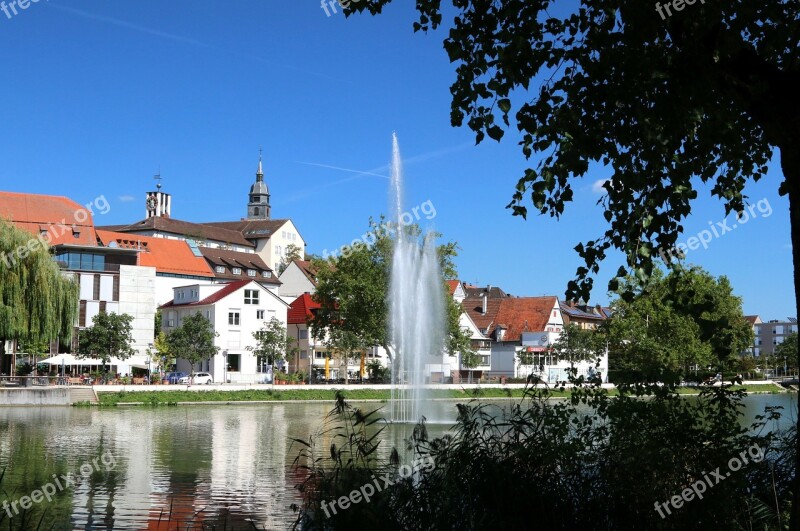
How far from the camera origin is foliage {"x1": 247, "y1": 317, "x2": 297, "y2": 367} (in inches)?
Result: 2881

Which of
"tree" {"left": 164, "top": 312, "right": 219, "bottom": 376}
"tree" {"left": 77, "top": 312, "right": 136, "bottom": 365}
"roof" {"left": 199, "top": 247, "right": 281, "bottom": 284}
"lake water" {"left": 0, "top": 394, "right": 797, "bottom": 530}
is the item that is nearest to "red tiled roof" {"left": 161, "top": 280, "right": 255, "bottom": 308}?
"tree" {"left": 164, "top": 312, "right": 219, "bottom": 376}

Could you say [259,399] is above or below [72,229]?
below

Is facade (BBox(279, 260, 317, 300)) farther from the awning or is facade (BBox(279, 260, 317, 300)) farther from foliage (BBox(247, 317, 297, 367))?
the awning

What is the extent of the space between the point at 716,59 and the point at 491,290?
425 feet

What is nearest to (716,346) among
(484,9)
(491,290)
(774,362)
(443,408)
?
(484,9)

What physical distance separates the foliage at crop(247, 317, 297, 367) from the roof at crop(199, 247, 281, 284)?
122ft

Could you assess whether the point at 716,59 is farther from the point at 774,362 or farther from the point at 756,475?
the point at 774,362

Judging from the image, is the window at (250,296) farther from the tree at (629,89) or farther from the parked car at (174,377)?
the tree at (629,89)

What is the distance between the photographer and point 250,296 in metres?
78.8

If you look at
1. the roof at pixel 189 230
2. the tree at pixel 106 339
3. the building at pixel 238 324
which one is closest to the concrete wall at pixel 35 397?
the tree at pixel 106 339

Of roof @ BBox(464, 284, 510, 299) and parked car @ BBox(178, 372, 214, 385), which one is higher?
roof @ BBox(464, 284, 510, 299)

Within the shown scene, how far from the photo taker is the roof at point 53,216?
84.4 m

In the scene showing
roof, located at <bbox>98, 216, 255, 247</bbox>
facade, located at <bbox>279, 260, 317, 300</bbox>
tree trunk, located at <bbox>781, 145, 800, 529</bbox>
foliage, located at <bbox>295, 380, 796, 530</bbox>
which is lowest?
foliage, located at <bbox>295, 380, 796, 530</bbox>

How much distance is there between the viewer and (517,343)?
100 meters
